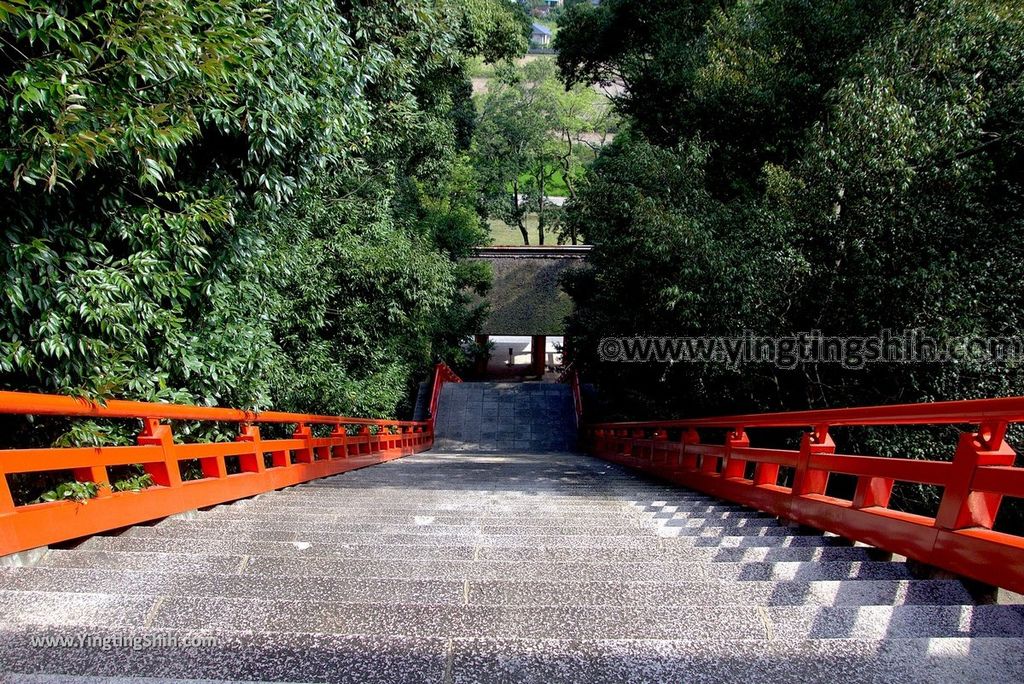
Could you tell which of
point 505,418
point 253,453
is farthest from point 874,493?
point 505,418

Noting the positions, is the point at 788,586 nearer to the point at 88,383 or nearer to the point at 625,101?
the point at 88,383

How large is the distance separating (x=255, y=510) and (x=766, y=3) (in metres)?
10.9

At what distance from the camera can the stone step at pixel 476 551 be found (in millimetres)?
3084

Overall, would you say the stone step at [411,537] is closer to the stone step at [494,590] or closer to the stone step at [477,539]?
the stone step at [477,539]

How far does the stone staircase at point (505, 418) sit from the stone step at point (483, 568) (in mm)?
13007

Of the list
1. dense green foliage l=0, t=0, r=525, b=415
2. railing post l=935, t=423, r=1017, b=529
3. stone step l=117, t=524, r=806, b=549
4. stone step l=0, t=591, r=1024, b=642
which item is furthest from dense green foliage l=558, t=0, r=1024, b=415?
stone step l=0, t=591, r=1024, b=642

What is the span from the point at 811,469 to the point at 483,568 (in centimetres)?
225

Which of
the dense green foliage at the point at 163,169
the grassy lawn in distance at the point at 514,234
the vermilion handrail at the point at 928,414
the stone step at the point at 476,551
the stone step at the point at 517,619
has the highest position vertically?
the grassy lawn in distance at the point at 514,234

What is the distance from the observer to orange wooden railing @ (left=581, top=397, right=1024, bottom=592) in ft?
7.99

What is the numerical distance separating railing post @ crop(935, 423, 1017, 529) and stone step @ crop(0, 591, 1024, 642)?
0.57 meters

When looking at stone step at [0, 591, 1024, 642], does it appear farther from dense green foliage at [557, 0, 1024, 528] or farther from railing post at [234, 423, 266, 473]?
dense green foliage at [557, 0, 1024, 528]

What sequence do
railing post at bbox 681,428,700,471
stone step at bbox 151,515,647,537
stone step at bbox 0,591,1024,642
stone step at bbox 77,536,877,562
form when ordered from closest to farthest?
stone step at bbox 0,591,1024,642 → stone step at bbox 77,536,877,562 → stone step at bbox 151,515,647,537 → railing post at bbox 681,428,700,471

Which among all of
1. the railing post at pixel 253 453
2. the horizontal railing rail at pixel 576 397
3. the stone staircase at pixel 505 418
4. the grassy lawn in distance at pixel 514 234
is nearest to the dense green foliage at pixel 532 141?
the grassy lawn in distance at pixel 514 234

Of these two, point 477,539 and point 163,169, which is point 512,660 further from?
point 163,169
